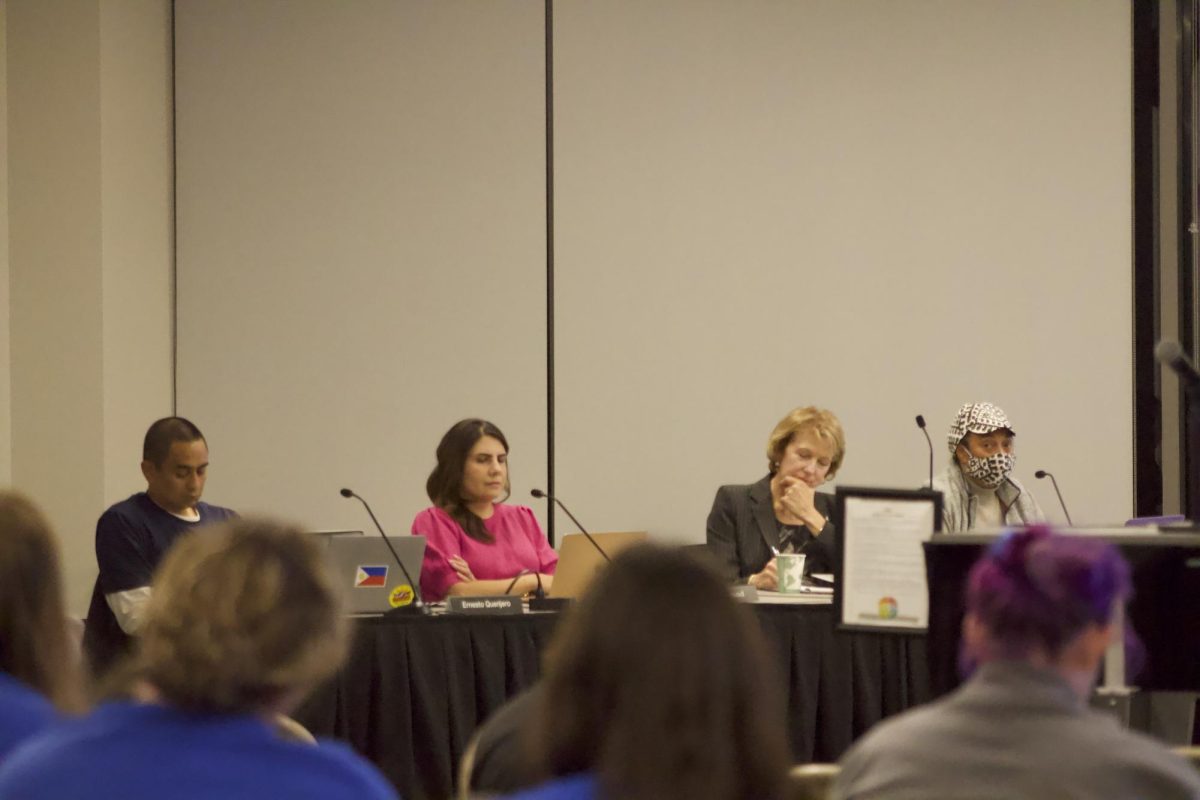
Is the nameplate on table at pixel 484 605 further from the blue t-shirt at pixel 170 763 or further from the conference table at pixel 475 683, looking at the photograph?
the blue t-shirt at pixel 170 763

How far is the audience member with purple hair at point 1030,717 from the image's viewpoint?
1.61m

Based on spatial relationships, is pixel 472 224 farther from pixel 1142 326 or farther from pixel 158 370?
pixel 1142 326

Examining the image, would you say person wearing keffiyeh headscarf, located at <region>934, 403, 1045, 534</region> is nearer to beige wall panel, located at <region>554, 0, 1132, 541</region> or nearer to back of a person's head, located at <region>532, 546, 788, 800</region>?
beige wall panel, located at <region>554, 0, 1132, 541</region>

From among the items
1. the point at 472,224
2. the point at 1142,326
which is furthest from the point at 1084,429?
the point at 472,224

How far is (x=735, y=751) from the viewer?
1.31 meters

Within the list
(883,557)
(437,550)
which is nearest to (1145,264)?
(437,550)

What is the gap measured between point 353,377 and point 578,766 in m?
5.12

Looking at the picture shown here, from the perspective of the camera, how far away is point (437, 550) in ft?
15.7

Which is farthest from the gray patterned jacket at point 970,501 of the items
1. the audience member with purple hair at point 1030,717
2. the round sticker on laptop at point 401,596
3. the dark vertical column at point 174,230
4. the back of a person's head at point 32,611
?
the back of a person's head at point 32,611

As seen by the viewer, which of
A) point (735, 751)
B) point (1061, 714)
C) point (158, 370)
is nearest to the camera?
point (735, 751)

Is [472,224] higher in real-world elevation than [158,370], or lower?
higher

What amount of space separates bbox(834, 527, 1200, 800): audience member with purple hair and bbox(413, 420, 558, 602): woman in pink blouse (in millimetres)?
→ 3066

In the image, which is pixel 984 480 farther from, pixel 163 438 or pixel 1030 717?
pixel 1030 717

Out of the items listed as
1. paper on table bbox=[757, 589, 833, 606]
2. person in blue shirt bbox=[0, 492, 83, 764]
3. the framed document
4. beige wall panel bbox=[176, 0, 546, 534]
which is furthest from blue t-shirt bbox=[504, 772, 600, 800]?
beige wall panel bbox=[176, 0, 546, 534]
